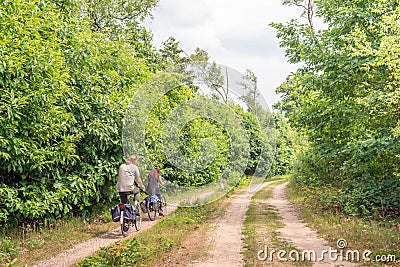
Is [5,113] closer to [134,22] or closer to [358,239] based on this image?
[358,239]

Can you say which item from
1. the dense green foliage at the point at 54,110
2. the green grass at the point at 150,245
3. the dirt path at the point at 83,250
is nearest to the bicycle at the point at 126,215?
the dirt path at the point at 83,250

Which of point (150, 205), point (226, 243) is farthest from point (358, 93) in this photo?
point (150, 205)

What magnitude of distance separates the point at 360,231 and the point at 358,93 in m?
4.20

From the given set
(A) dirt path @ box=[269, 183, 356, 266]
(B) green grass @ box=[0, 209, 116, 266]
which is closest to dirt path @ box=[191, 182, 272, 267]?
(A) dirt path @ box=[269, 183, 356, 266]

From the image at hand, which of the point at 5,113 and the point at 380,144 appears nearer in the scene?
the point at 5,113

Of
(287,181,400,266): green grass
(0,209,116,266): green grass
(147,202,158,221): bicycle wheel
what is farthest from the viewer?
(147,202,158,221): bicycle wheel

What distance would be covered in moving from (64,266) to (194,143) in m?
11.1

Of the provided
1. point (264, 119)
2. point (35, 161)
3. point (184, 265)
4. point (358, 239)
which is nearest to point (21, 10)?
point (35, 161)

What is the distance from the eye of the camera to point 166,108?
15344mm

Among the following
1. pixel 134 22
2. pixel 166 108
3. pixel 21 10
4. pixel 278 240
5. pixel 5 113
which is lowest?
pixel 278 240

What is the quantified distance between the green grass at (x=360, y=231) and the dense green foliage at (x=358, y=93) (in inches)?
32.9

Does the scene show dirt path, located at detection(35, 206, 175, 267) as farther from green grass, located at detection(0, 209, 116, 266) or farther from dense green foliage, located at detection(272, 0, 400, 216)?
dense green foliage, located at detection(272, 0, 400, 216)

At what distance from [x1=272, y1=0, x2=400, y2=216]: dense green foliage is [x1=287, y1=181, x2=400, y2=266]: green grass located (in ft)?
2.74

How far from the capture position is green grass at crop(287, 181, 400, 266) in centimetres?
772
